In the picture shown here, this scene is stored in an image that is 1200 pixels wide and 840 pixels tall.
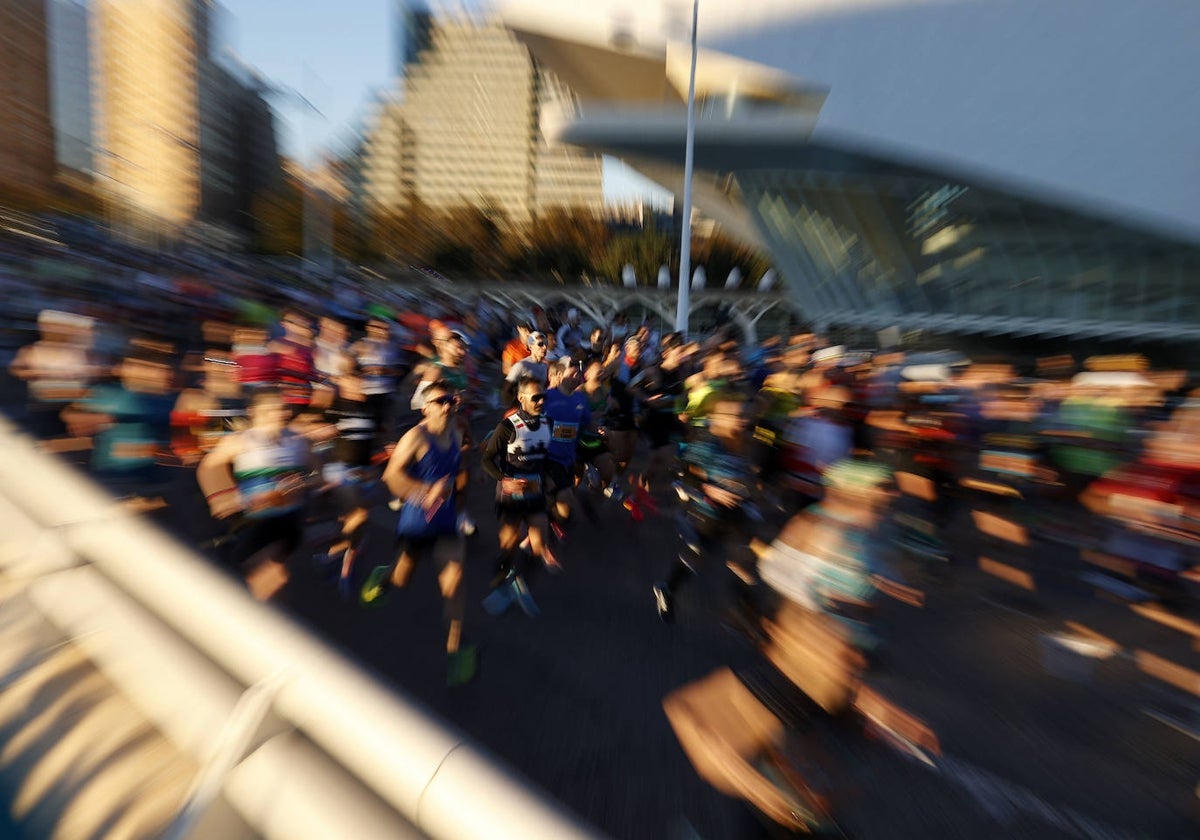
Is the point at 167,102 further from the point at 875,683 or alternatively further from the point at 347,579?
the point at 875,683

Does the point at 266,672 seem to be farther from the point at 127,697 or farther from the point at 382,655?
the point at 382,655

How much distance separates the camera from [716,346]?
8.66 m

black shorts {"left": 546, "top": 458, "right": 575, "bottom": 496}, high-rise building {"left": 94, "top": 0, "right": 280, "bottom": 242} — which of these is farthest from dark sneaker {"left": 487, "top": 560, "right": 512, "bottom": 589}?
high-rise building {"left": 94, "top": 0, "right": 280, "bottom": 242}

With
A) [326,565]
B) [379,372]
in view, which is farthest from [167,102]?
[326,565]

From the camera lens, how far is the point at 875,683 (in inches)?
163

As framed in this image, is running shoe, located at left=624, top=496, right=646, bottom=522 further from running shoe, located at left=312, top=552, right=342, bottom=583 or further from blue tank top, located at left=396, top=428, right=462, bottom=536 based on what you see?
blue tank top, located at left=396, top=428, right=462, bottom=536

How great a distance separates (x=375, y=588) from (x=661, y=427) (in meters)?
3.20

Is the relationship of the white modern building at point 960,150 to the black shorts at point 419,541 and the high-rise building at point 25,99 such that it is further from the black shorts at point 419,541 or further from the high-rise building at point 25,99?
the high-rise building at point 25,99

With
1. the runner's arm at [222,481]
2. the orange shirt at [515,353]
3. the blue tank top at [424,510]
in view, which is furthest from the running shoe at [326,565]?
the orange shirt at [515,353]

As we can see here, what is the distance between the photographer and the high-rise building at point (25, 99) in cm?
6781

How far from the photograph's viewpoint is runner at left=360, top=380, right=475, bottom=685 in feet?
13.2

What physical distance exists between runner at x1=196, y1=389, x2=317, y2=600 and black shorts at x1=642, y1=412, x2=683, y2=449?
3.52 metres

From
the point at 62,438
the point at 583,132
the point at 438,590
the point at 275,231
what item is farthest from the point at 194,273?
the point at 275,231

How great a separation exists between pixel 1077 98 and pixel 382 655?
1242 inches
